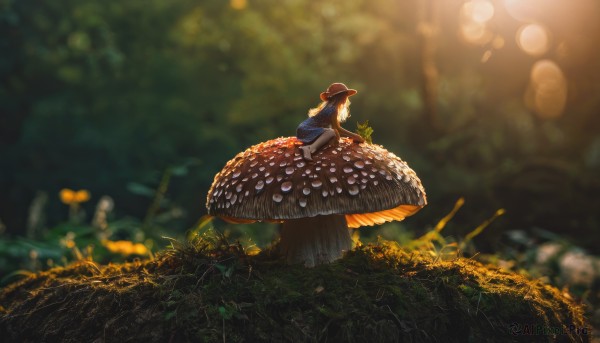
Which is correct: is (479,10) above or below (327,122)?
above

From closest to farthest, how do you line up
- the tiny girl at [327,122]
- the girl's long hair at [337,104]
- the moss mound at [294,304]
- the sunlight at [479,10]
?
the moss mound at [294,304] → the tiny girl at [327,122] → the girl's long hair at [337,104] → the sunlight at [479,10]

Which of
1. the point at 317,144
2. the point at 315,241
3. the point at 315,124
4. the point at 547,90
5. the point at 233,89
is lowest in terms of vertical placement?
the point at 315,241

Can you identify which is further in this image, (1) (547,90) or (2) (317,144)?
(1) (547,90)

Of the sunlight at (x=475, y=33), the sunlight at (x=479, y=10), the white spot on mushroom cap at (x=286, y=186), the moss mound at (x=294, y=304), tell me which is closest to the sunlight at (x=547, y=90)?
the sunlight at (x=475, y=33)

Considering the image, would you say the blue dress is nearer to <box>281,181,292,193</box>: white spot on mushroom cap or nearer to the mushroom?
the mushroom

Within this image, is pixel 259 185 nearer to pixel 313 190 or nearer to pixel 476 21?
pixel 313 190

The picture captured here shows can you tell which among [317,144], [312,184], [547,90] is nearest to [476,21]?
[547,90]

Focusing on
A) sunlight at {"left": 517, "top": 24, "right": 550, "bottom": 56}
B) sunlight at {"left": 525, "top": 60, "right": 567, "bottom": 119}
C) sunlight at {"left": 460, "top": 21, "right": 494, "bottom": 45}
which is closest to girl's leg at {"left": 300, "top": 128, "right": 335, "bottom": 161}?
sunlight at {"left": 460, "top": 21, "right": 494, "bottom": 45}

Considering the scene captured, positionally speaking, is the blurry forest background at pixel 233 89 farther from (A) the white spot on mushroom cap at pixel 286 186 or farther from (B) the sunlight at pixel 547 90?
(A) the white spot on mushroom cap at pixel 286 186
